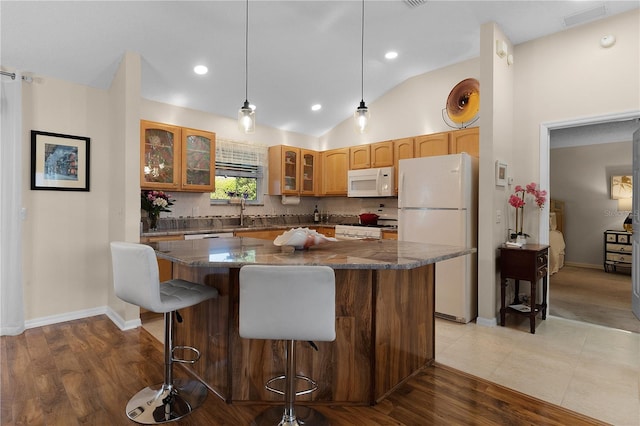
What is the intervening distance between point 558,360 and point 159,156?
429 centimetres

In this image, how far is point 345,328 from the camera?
2021 millimetres

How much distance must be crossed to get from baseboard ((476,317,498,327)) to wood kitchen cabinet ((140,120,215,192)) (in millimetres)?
3440

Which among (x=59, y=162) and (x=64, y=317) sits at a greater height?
(x=59, y=162)

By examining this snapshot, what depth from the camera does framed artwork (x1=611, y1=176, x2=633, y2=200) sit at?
6.02 m

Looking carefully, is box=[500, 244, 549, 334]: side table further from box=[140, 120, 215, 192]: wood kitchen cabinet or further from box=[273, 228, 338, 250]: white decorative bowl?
box=[140, 120, 215, 192]: wood kitchen cabinet

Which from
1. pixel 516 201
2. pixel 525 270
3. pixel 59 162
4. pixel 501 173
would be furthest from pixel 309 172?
pixel 525 270

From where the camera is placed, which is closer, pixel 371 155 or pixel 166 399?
pixel 166 399

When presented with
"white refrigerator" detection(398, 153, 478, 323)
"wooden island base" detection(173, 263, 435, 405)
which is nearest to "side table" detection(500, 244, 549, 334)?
"white refrigerator" detection(398, 153, 478, 323)

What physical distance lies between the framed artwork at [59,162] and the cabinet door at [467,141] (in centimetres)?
402

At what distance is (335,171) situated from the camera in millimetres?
5539

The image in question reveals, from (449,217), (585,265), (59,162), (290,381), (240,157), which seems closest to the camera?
(290,381)

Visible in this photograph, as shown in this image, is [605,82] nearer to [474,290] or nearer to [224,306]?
[474,290]

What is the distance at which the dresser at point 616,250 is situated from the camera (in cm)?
580

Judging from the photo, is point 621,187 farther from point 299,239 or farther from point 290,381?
point 290,381
